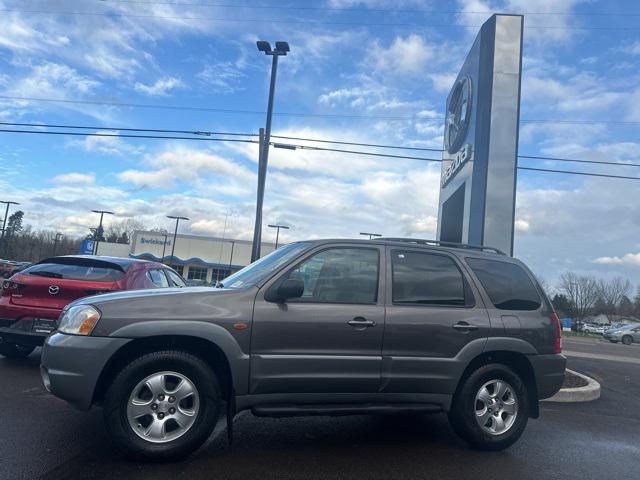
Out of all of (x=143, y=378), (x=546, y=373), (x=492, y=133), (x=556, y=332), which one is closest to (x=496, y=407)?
(x=546, y=373)

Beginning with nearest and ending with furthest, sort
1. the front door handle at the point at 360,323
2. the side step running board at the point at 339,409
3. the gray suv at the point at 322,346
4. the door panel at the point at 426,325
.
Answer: the gray suv at the point at 322,346
the side step running board at the point at 339,409
the front door handle at the point at 360,323
the door panel at the point at 426,325

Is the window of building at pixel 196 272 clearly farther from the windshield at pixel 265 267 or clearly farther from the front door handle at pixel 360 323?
the front door handle at pixel 360 323

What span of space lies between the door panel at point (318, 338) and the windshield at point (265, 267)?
0.15 m

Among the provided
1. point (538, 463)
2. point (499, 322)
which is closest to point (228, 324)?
point (499, 322)

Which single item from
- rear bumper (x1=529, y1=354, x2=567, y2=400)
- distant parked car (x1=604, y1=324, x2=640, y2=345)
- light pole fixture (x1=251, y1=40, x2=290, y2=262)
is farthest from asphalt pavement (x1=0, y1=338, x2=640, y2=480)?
distant parked car (x1=604, y1=324, x2=640, y2=345)

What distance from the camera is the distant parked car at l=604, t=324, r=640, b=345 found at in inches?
1412

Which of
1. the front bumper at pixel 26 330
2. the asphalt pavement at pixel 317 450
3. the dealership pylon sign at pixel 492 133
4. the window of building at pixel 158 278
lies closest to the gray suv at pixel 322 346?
the asphalt pavement at pixel 317 450

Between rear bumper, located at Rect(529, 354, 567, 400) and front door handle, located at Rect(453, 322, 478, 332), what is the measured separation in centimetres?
72

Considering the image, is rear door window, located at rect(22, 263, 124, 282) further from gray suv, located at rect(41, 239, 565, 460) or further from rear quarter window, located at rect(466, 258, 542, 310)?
rear quarter window, located at rect(466, 258, 542, 310)

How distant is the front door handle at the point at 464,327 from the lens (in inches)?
186

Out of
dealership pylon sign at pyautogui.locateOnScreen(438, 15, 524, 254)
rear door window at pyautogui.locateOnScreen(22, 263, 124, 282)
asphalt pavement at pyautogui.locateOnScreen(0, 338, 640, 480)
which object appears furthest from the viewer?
dealership pylon sign at pyautogui.locateOnScreen(438, 15, 524, 254)

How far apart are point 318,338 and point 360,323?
0.39 m

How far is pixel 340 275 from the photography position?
468cm

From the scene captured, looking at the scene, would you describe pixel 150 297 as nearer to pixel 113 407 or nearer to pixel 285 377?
pixel 113 407
